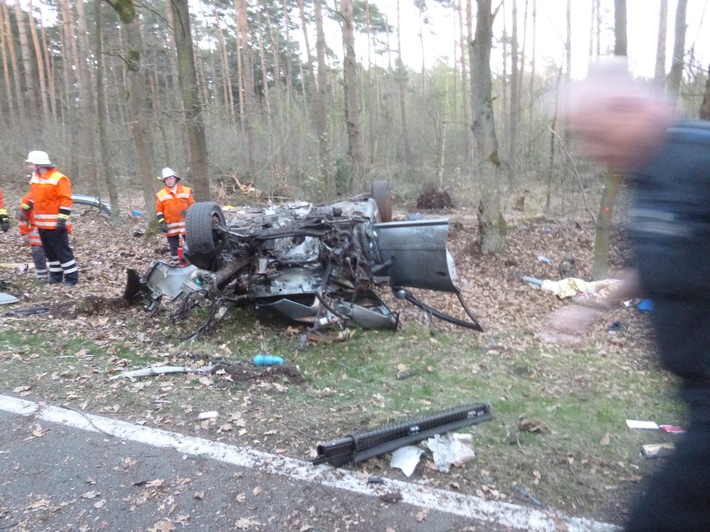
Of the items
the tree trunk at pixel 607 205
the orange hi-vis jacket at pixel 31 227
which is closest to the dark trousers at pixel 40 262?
the orange hi-vis jacket at pixel 31 227

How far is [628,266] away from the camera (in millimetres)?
1878

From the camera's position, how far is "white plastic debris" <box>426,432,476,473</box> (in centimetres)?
333

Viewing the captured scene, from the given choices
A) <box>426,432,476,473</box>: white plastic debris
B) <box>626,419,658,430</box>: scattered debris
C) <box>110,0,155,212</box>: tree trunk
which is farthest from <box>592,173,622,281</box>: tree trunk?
<box>110,0,155,212</box>: tree trunk

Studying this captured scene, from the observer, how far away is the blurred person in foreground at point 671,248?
1.43 meters

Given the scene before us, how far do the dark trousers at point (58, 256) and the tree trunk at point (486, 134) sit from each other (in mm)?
7989

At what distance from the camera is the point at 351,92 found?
15.5 metres

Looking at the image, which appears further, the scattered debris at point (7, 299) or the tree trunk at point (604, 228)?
the tree trunk at point (604, 228)

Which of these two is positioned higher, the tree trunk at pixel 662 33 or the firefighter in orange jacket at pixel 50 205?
the tree trunk at pixel 662 33

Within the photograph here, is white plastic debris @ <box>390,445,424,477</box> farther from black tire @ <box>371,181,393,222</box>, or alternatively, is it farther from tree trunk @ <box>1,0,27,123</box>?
tree trunk @ <box>1,0,27,123</box>

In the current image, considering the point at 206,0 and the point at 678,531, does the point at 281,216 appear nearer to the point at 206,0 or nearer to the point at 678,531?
the point at 678,531

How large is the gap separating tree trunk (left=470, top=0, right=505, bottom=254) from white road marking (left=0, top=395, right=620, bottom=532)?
30.1ft

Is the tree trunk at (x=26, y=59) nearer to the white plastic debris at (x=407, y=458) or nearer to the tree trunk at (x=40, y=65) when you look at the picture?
the tree trunk at (x=40, y=65)

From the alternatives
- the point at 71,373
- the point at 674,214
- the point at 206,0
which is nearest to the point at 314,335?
the point at 71,373

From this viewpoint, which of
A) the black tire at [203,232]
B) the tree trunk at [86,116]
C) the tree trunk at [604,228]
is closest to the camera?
the black tire at [203,232]
